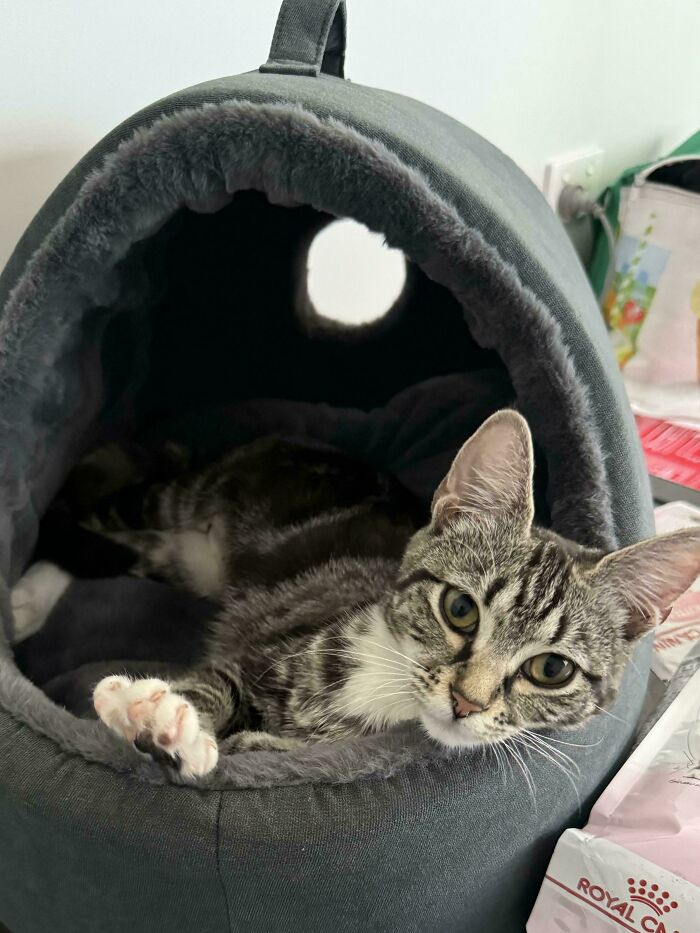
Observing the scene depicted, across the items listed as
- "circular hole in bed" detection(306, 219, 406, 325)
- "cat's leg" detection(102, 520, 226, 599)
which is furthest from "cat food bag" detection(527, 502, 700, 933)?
"circular hole in bed" detection(306, 219, 406, 325)

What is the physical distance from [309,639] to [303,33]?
85 centimetres

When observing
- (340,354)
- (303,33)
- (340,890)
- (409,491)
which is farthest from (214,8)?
(340,890)

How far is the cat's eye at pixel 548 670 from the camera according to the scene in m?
0.89

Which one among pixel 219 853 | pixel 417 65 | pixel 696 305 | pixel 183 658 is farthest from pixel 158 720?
pixel 696 305

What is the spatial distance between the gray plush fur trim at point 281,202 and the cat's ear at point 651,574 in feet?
0.44

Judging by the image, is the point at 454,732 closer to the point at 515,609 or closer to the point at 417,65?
the point at 515,609

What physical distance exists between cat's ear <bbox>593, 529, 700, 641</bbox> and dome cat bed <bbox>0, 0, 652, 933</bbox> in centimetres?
13

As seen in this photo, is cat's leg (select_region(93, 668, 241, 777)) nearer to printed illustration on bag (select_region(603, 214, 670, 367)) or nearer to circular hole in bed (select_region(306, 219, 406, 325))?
circular hole in bed (select_region(306, 219, 406, 325))

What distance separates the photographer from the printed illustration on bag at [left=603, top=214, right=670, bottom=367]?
6.87ft

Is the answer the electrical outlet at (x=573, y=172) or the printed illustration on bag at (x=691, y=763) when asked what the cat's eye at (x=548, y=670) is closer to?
the printed illustration on bag at (x=691, y=763)

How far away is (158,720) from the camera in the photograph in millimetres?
769

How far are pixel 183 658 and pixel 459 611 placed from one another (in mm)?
607

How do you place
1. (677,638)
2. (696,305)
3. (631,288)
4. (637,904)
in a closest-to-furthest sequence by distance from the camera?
(637,904)
(677,638)
(696,305)
(631,288)

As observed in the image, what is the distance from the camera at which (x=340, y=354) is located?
164 cm
